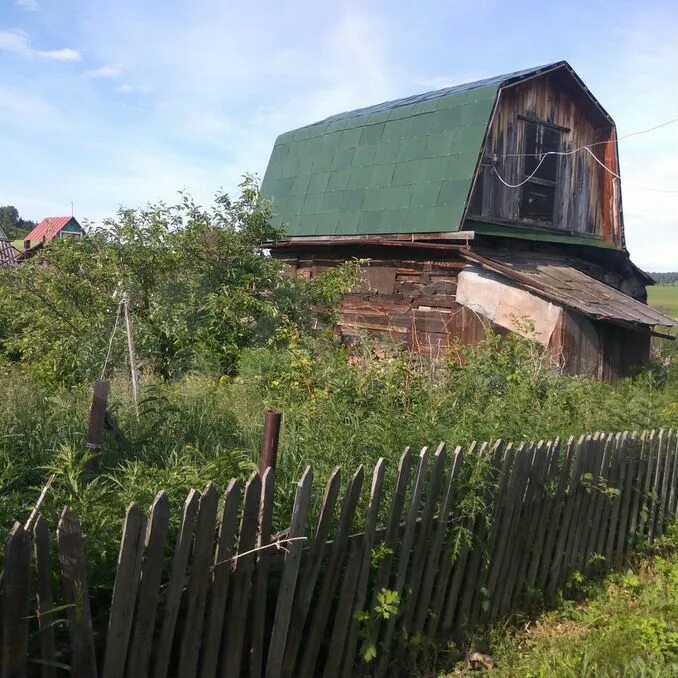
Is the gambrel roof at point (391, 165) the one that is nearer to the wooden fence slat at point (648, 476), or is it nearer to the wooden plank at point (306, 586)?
the wooden fence slat at point (648, 476)

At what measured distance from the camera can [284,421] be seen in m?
5.14

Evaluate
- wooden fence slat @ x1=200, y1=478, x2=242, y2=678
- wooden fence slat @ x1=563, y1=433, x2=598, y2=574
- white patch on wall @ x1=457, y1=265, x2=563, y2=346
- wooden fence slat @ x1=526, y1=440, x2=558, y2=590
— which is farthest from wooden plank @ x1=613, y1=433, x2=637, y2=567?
white patch on wall @ x1=457, y1=265, x2=563, y2=346

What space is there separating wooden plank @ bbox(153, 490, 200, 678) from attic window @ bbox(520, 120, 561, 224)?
11127 mm

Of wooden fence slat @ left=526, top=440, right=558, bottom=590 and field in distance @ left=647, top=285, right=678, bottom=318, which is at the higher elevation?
field in distance @ left=647, top=285, right=678, bottom=318

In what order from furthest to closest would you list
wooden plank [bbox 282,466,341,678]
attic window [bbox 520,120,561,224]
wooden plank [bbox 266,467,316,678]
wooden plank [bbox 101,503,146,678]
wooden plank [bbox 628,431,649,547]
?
attic window [bbox 520,120,561,224], wooden plank [bbox 628,431,649,547], wooden plank [bbox 282,466,341,678], wooden plank [bbox 266,467,316,678], wooden plank [bbox 101,503,146,678]

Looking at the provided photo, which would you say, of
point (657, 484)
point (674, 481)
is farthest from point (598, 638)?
point (674, 481)

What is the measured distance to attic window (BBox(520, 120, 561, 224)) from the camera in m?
12.6

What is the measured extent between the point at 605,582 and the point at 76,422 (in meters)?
4.13

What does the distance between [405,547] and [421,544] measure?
0.14 meters

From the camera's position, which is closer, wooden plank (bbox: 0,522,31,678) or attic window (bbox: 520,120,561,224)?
wooden plank (bbox: 0,522,31,678)

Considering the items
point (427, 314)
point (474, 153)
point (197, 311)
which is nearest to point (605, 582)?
point (197, 311)

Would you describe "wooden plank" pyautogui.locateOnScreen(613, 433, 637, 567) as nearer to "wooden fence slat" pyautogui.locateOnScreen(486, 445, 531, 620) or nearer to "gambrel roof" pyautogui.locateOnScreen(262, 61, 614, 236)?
"wooden fence slat" pyautogui.locateOnScreen(486, 445, 531, 620)

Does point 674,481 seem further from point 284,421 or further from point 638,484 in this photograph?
point 284,421

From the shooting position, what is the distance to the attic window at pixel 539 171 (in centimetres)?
1259
